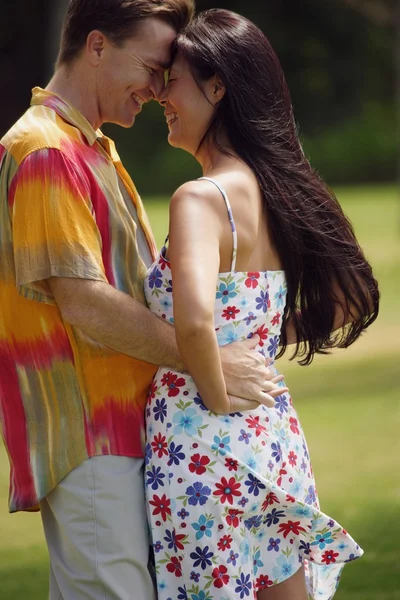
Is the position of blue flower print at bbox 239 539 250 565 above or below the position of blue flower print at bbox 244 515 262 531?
below

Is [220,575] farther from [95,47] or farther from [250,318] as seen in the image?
[95,47]

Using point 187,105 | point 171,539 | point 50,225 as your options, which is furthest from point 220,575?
point 187,105

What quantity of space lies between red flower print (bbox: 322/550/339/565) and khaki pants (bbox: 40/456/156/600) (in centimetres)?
50

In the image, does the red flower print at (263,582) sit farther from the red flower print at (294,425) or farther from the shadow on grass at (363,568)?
the shadow on grass at (363,568)

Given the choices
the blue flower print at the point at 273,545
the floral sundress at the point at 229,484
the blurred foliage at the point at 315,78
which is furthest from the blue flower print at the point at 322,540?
the blurred foliage at the point at 315,78

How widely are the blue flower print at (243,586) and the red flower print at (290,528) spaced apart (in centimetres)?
19

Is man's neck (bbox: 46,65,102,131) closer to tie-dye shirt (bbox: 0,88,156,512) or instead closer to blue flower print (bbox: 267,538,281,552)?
tie-dye shirt (bbox: 0,88,156,512)

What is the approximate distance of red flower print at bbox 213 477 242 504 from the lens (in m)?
2.97

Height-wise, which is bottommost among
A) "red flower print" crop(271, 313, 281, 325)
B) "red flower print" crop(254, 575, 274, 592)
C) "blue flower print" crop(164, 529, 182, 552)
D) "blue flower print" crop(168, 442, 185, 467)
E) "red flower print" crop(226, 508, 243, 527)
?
"red flower print" crop(254, 575, 274, 592)

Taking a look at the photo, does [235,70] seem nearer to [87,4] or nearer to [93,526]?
[87,4]

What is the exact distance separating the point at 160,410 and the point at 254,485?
1.08 feet

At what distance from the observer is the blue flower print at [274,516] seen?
3.09 m

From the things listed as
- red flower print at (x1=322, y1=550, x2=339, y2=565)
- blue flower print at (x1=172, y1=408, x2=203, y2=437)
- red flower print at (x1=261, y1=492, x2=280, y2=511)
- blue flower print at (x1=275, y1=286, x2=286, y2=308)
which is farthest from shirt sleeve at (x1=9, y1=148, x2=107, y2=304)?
red flower print at (x1=322, y1=550, x2=339, y2=565)

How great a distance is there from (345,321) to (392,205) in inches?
843
